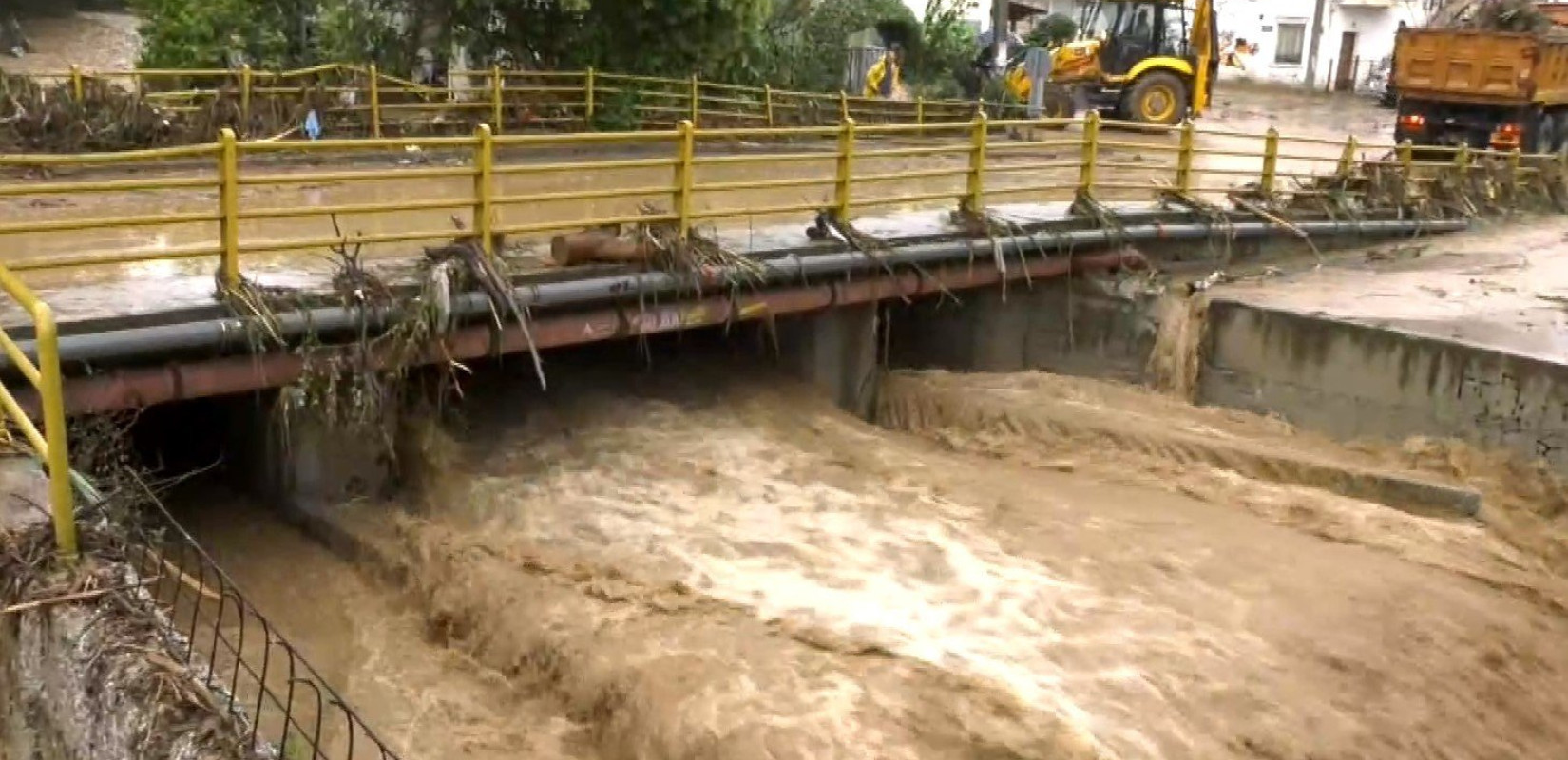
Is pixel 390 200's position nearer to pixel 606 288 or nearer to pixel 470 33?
pixel 606 288

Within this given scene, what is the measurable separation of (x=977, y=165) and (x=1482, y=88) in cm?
1320

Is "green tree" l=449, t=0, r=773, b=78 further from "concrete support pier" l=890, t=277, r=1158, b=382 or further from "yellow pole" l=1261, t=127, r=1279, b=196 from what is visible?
"yellow pole" l=1261, t=127, r=1279, b=196

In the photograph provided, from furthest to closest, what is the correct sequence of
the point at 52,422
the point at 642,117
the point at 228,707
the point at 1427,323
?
the point at 642,117 → the point at 1427,323 → the point at 52,422 → the point at 228,707

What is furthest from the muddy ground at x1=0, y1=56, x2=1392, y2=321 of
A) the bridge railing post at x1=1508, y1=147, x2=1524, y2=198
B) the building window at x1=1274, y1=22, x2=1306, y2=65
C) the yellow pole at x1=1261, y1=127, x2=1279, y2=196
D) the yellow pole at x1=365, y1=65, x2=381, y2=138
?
the building window at x1=1274, y1=22, x2=1306, y2=65

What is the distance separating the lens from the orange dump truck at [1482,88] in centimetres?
2145

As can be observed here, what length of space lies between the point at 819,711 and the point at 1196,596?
2918 millimetres

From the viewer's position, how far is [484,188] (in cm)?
904

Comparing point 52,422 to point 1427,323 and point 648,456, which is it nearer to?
point 648,456

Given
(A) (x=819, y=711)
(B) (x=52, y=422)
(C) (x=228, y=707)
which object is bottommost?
(A) (x=819, y=711)

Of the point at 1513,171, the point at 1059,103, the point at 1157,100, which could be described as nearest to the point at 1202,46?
the point at 1157,100

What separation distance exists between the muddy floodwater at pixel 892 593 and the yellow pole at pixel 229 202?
6.20 feet

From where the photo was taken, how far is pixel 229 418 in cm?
1016

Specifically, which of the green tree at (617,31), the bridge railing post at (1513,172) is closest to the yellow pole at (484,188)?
the green tree at (617,31)

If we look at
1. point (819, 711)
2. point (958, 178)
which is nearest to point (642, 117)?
point (958, 178)
